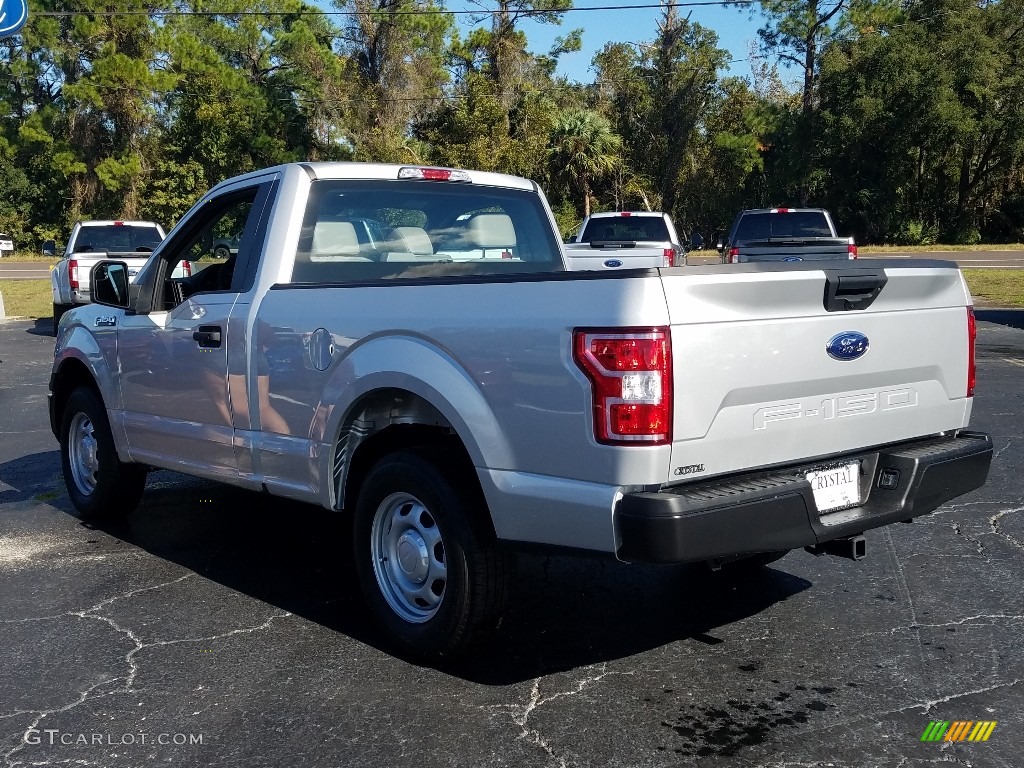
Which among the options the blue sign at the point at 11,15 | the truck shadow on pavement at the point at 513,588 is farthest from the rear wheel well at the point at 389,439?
the blue sign at the point at 11,15

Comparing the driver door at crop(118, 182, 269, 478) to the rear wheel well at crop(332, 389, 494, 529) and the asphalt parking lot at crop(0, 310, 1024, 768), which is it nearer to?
the asphalt parking lot at crop(0, 310, 1024, 768)

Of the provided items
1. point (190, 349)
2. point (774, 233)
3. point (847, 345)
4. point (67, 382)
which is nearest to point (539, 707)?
point (847, 345)

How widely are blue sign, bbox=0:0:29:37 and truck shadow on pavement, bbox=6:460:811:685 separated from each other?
12.2 meters

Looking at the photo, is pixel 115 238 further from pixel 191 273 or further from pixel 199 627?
pixel 199 627

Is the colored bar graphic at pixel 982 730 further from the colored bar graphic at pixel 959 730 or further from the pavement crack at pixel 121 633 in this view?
the pavement crack at pixel 121 633

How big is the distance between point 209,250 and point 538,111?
1368 inches

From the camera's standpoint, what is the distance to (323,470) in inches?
175

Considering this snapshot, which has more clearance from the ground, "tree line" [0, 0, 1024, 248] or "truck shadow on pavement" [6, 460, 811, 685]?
"tree line" [0, 0, 1024, 248]

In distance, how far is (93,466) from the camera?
6289 millimetres

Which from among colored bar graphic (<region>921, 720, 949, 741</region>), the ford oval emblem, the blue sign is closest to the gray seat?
the ford oval emblem

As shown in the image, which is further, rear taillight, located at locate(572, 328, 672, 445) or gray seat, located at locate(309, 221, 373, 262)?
gray seat, located at locate(309, 221, 373, 262)

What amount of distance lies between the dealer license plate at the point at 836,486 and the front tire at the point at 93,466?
4.07 meters

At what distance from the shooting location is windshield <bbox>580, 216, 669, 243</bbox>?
16809 millimetres

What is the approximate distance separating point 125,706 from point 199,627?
0.82 m
